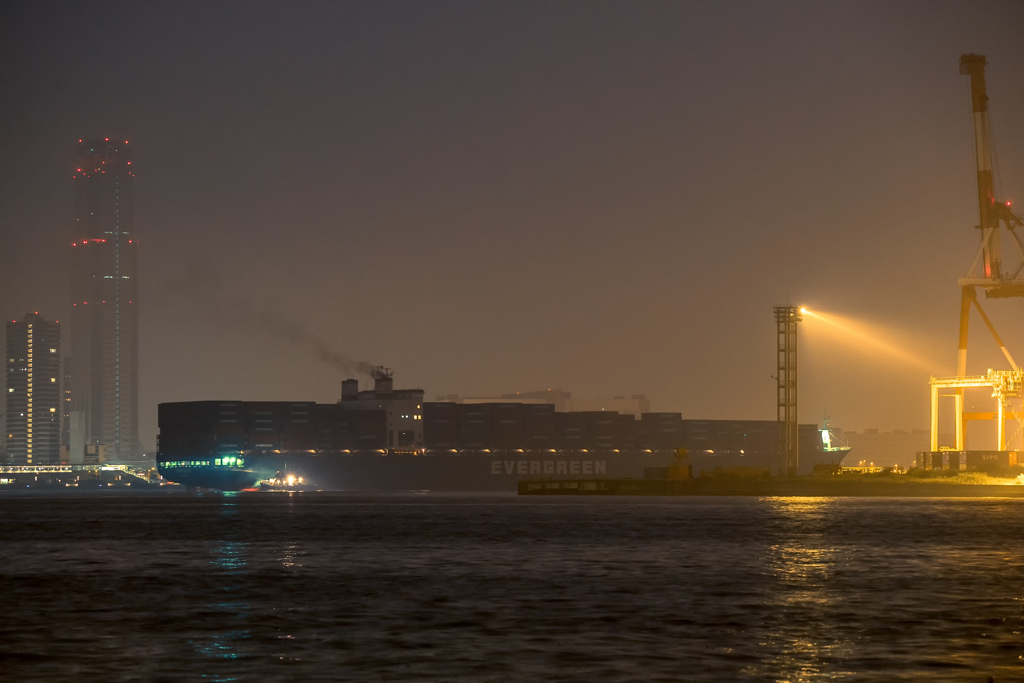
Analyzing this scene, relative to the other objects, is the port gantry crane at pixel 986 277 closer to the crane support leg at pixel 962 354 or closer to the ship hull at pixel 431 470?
the crane support leg at pixel 962 354

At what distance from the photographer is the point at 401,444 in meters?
192

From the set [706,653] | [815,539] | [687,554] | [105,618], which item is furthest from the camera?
[815,539]

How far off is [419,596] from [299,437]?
156 m

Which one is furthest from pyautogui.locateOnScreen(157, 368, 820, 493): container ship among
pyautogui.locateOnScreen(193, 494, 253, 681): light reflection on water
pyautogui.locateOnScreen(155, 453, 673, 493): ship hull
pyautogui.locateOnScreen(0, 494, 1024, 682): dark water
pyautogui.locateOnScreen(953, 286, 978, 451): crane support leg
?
pyautogui.locateOnScreen(193, 494, 253, 681): light reflection on water

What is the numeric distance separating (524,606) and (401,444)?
6289 inches

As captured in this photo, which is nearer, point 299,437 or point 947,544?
point 947,544

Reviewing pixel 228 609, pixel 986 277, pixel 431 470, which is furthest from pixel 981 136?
pixel 228 609

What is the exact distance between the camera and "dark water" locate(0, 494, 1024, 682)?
24.0 meters

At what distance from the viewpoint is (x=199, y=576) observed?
44.8m

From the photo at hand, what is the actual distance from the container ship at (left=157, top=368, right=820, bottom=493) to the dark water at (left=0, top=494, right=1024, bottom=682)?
4656 inches

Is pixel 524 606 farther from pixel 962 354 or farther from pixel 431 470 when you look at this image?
pixel 431 470

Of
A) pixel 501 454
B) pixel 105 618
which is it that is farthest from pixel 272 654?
pixel 501 454

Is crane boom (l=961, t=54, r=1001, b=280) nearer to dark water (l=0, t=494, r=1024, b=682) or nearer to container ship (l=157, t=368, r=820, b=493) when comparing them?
dark water (l=0, t=494, r=1024, b=682)

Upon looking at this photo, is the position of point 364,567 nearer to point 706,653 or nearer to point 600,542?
point 600,542
